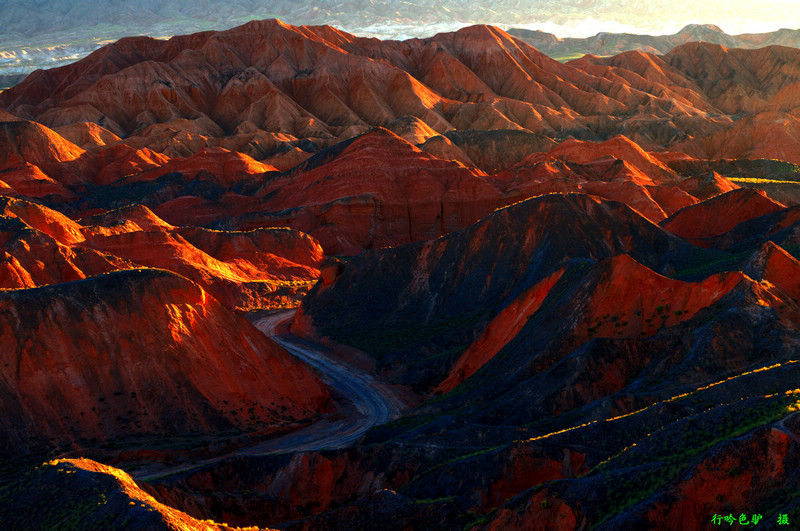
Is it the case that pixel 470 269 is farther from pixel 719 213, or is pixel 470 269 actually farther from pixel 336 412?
pixel 719 213

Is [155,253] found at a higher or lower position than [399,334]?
higher

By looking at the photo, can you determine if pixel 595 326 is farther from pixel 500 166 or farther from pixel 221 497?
pixel 500 166

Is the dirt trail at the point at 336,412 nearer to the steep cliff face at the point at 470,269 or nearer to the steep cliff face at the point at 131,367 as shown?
the steep cliff face at the point at 131,367

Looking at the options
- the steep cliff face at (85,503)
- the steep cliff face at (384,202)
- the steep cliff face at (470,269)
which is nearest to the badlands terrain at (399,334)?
the steep cliff face at (85,503)

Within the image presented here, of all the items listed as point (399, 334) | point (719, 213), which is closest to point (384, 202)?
point (719, 213)

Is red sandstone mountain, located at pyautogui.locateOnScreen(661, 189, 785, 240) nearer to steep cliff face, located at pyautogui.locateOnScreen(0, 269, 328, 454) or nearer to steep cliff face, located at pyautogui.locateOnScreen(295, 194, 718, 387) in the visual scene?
steep cliff face, located at pyautogui.locateOnScreen(295, 194, 718, 387)

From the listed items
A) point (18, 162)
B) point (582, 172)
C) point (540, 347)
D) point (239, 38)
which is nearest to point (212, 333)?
point (540, 347)
